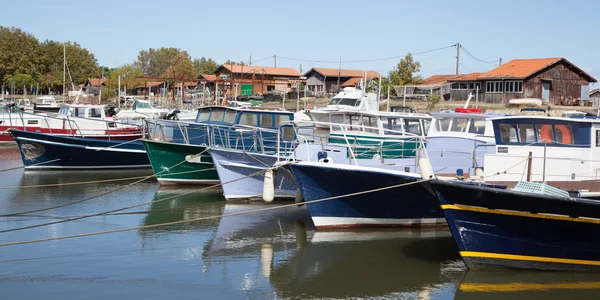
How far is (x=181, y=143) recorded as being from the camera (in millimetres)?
20641

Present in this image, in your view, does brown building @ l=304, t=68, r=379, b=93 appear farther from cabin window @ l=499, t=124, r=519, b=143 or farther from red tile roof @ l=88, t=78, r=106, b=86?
cabin window @ l=499, t=124, r=519, b=143

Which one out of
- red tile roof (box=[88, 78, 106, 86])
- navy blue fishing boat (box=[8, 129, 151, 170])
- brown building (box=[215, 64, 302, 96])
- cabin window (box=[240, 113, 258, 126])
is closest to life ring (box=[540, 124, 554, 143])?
cabin window (box=[240, 113, 258, 126])

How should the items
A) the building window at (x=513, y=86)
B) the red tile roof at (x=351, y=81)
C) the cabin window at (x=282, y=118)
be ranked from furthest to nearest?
the red tile roof at (x=351, y=81) < the building window at (x=513, y=86) < the cabin window at (x=282, y=118)

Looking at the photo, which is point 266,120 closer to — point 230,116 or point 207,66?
point 230,116

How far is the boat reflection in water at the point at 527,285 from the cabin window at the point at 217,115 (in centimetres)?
1151

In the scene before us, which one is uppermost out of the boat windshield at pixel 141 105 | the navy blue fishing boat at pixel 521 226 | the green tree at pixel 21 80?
the green tree at pixel 21 80

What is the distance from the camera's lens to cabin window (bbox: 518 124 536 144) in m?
13.0

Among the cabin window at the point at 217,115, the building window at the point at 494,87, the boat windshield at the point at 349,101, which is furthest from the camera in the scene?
the building window at the point at 494,87

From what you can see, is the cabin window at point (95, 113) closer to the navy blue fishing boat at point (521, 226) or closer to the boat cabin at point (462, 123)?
the boat cabin at point (462, 123)

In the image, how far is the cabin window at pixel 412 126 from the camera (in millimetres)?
20036

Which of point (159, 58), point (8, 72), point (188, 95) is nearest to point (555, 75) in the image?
point (188, 95)

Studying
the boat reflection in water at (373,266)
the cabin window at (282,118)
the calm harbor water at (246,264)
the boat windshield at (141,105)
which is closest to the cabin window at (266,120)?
the cabin window at (282,118)

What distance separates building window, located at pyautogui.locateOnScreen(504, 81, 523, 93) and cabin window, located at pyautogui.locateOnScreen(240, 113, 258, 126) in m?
29.2

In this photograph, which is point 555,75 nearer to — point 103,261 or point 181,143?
point 181,143
